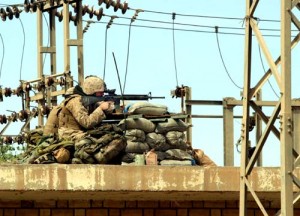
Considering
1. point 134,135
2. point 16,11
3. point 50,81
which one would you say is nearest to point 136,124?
point 134,135

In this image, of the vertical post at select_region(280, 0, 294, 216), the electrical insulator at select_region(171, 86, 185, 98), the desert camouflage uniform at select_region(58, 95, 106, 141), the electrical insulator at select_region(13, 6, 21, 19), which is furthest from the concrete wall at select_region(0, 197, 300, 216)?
the electrical insulator at select_region(13, 6, 21, 19)

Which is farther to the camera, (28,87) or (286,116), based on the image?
(28,87)

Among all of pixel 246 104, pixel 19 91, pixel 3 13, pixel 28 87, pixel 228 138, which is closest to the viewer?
pixel 246 104

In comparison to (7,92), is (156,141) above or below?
below

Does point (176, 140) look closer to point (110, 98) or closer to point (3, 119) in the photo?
point (110, 98)

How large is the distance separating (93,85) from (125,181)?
2.14 metres

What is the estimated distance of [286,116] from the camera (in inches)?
481

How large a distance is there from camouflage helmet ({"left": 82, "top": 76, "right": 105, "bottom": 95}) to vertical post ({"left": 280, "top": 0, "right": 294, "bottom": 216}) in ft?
11.3

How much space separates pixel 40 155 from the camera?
14.2 metres

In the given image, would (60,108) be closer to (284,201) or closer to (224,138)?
(224,138)

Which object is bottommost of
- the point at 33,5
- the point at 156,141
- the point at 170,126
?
the point at 156,141

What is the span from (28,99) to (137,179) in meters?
11.2

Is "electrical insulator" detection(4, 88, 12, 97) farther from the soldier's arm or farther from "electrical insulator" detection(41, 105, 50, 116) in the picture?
the soldier's arm

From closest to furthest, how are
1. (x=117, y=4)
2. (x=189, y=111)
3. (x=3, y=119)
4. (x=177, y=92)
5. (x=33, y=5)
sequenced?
1. (x=189, y=111)
2. (x=177, y=92)
3. (x=33, y=5)
4. (x=117, y=4)
5. (x=3, y=119)
